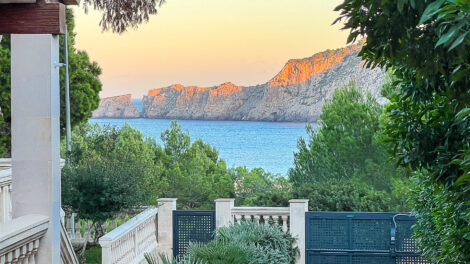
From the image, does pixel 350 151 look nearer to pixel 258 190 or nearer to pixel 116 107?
pixel 258 190

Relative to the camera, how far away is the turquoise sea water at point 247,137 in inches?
2169

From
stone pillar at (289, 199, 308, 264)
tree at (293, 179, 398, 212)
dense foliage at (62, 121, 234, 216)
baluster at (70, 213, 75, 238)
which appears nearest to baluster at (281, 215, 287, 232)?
stone pillar at (289, 199, 308, 264)

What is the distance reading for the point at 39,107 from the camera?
119 inches

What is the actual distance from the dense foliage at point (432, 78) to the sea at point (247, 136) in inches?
1861

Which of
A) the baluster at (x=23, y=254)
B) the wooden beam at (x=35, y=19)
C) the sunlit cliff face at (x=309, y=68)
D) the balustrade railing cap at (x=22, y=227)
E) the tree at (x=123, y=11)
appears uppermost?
the sunlit cliff face at (x=309, y=68)

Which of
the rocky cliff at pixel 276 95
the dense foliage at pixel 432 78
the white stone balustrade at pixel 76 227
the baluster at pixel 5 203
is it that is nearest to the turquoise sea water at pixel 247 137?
the rocky cliff at pixel 276 95

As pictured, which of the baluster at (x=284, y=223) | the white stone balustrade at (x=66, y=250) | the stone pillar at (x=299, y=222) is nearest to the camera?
the white stone balustrade at (x=66, y=250)

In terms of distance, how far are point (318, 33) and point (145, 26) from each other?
1509 cm

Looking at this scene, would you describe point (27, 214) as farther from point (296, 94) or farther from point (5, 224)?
point (296, 94)

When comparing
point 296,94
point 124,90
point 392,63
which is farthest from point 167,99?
point 392,63

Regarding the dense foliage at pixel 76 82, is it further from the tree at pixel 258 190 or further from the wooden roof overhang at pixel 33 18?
the wooden roof overhang at pixel 33 18

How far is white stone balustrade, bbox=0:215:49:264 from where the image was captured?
9.14ft

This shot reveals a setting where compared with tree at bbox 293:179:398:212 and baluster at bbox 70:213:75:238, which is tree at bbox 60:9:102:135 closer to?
baluster at bbox 70:213:75:238

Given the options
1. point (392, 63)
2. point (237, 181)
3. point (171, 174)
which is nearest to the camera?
point (392, 63)
